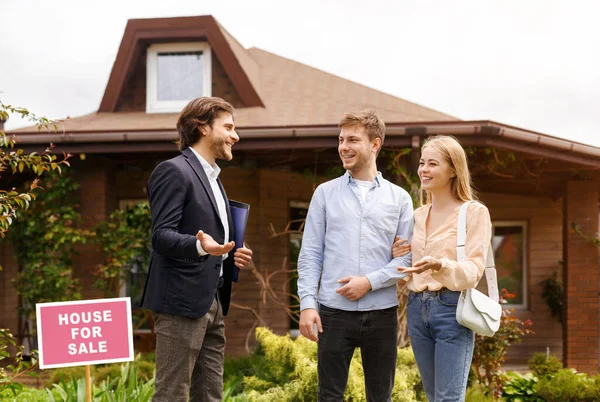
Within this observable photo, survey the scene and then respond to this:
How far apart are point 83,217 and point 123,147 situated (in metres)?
1.22

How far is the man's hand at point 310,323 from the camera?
346cm

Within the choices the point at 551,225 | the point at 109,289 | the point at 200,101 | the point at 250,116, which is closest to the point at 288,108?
the point at 250,116

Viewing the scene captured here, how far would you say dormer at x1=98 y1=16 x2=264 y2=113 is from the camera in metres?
11.4

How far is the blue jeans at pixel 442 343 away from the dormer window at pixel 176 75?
27.8 feet

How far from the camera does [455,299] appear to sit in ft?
11.1

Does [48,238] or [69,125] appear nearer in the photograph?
[48,238]

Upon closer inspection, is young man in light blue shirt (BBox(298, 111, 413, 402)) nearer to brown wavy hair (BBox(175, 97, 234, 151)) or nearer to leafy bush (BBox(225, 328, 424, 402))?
brown wavy hair (BBox(175, 97, 234, 151))

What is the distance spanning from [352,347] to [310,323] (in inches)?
9.7

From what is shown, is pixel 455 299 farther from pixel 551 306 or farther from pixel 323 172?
pixel 551 306

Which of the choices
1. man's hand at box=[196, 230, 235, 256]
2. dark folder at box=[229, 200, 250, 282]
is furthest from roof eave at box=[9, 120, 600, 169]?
man's hand at box=[196, 230, 235, 256]

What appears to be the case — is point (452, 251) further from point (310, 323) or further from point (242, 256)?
point (242, 256)

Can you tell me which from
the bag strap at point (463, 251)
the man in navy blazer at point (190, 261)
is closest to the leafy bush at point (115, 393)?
the man in navy blazer at point (190, 261)

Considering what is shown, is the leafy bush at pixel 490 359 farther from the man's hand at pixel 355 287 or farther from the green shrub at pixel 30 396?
the man's hand at pixel 355 287

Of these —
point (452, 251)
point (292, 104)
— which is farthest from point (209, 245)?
point (292, 104)
